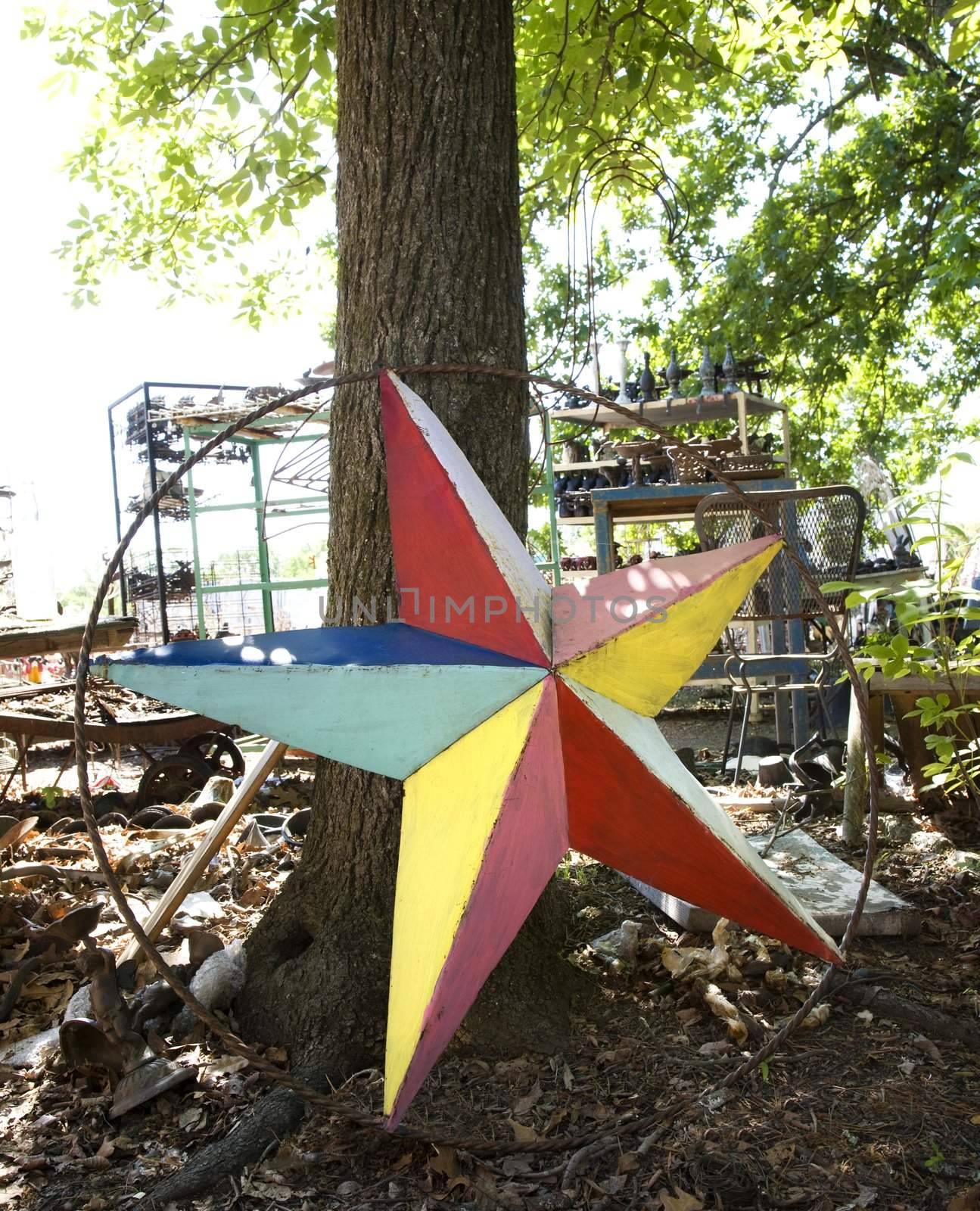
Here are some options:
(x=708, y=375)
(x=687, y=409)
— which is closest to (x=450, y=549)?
(x=687, y=409)

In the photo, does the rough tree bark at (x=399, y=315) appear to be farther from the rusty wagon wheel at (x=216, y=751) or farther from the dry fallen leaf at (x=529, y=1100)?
the rusty wagon wheel at (x=216, y=751)

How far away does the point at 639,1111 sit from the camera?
6.97 feet

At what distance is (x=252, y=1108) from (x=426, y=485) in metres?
1.46

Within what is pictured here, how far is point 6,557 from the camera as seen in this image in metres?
12.0

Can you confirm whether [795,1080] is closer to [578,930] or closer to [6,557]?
[578,930]

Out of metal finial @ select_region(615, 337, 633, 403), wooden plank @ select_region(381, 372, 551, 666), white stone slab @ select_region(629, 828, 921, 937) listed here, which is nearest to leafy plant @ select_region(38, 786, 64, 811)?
white stone slab @ select_region(629, 828, 921, 937)

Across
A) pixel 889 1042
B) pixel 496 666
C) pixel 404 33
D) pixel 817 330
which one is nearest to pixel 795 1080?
pixel 889 1042

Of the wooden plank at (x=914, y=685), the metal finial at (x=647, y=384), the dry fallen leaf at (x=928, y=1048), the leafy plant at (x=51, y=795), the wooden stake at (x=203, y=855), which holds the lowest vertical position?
the dry fallen leaf at (x=928, y=1048)

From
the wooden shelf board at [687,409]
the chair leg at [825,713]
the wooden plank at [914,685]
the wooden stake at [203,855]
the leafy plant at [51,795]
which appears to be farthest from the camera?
the wooden shelf board at [687,409]

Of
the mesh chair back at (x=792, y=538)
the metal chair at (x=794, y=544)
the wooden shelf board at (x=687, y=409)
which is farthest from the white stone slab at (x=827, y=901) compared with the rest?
the wooden shelf board at (x=687, y=409)

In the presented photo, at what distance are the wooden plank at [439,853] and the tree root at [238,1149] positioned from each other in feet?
1.48

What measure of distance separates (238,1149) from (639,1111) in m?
0.87

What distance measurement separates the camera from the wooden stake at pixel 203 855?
109 inches

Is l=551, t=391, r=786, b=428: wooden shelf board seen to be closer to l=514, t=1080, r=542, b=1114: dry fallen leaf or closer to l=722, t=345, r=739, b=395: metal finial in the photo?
l=722, t=345, r=739, b=395: metal finial
